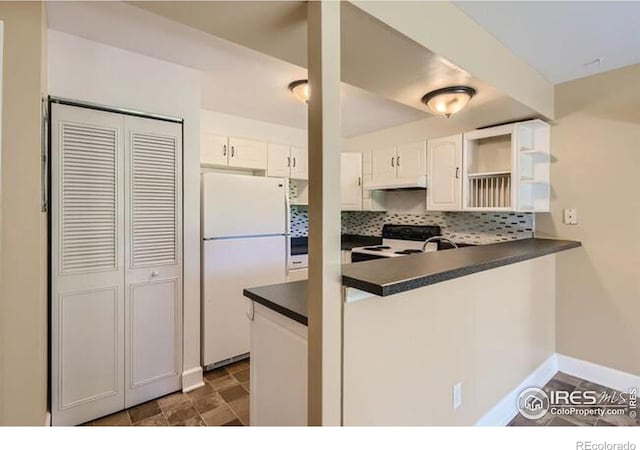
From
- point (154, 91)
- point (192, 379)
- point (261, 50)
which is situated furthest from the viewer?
point (192, 379)

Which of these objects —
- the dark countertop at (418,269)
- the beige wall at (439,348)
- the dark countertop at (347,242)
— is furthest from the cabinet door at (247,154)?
Answer: the beige wall at (439,348)

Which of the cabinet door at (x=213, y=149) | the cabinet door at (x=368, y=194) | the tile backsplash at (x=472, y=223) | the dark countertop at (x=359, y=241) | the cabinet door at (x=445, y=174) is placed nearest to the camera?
the tile backsplash at (x=472, y=223)

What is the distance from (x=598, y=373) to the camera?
7.78 ft

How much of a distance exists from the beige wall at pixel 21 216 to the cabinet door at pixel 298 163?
7.89 ft

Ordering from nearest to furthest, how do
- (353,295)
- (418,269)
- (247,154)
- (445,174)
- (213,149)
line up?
(353,295), (418,269), (445,174), (213,149), (247,154)

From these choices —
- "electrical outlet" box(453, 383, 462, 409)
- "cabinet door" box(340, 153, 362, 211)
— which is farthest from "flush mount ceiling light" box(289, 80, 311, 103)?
"electrical outlet" box(453, 383, 462, 409)

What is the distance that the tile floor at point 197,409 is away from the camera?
1.92m

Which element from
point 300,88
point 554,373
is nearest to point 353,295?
point 300,88

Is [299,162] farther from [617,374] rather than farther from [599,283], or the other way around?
[617,374]

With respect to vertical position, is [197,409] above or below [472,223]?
below

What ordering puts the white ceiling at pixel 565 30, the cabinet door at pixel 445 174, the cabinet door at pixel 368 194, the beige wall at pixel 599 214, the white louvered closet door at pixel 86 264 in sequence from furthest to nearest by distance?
the cabinet door at pixel 368 194 < the cabinet door at pixel 445 174 < the beige wall at pixel 599 214 < the white louvered closet door at pixel 86 264 < the white ceiling at pixel 565 30

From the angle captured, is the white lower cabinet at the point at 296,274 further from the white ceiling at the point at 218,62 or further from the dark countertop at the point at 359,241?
the white ceiling at the point at 218,62

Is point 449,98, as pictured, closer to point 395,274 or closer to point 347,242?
point 395,274

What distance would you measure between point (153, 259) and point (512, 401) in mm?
2541
